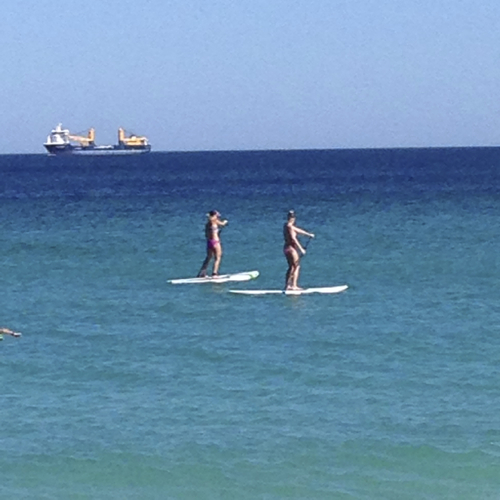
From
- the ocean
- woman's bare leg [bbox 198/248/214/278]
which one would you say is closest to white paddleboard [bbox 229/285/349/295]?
the ocean

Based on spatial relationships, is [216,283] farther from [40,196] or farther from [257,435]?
[40,196]

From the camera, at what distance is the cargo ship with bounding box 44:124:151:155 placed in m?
169

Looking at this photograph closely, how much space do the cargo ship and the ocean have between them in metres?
138

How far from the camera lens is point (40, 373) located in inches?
652

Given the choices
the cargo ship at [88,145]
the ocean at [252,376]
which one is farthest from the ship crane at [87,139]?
the ocean at [252,376]

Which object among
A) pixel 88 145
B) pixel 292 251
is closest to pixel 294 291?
pixel 292 251

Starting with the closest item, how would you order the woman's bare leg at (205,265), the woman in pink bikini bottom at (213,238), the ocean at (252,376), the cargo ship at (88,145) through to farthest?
1. the ocean at (252,376)
2. the woman in pink bikini bottom at (213,238)
3. the woman's bare leg at (205,265)
4. the cargo ship at (88,145)

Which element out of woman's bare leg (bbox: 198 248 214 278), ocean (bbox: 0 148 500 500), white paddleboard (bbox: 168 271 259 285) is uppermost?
woman's bare leg (bbox: 198 248 214 278)

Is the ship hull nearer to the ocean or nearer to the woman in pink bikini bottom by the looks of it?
the ocean

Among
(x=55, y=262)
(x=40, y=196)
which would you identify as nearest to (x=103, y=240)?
(x=55, y=262)

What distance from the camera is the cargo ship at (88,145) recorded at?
556ft

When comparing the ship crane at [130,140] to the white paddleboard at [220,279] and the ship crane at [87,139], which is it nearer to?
the ship crane at [87,139]

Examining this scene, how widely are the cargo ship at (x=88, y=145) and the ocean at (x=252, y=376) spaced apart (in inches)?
5421

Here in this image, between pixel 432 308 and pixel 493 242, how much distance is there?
43.3ft
